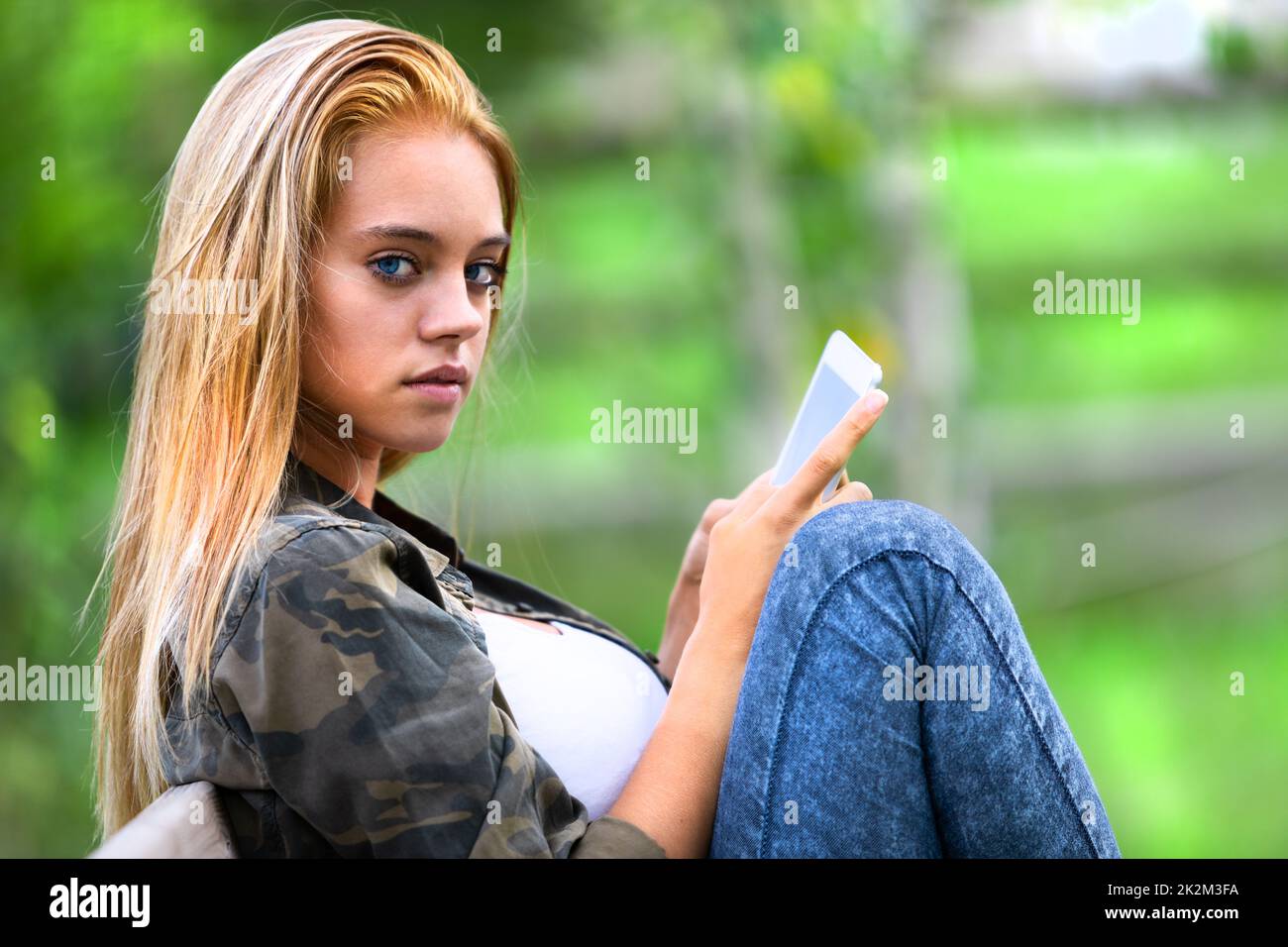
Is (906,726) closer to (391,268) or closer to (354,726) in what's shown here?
(354,726)

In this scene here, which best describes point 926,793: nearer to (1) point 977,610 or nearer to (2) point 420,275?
(1) point 977,610

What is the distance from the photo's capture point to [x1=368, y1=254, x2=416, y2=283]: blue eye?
4.38 ft

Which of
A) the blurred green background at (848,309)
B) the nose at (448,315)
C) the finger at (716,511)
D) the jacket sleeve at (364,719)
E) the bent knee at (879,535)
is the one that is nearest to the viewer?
the jacket sleeve at (364,719)

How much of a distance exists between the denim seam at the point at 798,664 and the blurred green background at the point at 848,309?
66 cm

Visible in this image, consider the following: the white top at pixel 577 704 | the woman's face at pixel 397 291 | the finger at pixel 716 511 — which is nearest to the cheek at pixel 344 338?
the woman's face at pixel 397 291

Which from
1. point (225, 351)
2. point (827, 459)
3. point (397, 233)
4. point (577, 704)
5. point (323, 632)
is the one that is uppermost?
point (397, 233)

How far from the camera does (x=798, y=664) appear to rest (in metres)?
1.24

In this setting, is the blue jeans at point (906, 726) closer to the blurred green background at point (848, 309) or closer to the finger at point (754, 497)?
the finger at point (754, 497)

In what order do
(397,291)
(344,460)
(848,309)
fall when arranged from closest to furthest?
(397,291) → (344,460) → (848,309)

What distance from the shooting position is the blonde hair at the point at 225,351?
126 cm

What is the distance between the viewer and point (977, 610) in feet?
4.04

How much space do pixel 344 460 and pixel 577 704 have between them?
37cm

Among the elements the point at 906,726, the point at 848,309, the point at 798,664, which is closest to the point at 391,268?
the point at 798,664

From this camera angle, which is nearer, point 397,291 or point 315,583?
point 315,583
